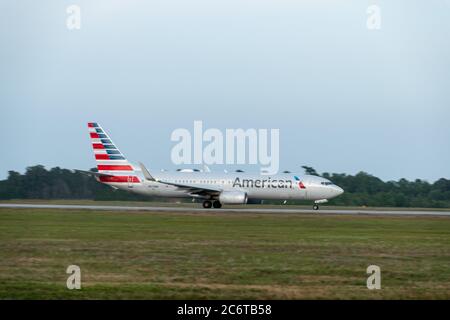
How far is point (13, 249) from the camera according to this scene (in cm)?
2566

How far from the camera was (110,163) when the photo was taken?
2542 inches

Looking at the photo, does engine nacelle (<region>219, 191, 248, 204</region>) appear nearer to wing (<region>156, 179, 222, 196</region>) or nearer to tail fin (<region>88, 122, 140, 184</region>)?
wing (<region>156, 179, 222, 196</region>)

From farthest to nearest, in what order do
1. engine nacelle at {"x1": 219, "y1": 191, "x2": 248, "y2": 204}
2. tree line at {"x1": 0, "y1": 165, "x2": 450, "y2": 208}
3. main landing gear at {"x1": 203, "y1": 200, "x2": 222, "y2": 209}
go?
tree line at {"x1": 0, "y1": 165, "x2": 450, "y2": 208}
main landing gear at {"x1": 203, "y1": 200, "x2": 222, "y2": 209}
engine nacelle at {"x1": 219, "y1": 191, "x2": 248, "y2": 204}

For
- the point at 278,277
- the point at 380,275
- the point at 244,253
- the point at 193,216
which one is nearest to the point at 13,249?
the point at 244,253

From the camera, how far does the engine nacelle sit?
59.7 metres

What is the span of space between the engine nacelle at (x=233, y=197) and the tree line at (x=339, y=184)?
2345 cm

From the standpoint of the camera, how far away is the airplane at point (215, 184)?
6122 cm

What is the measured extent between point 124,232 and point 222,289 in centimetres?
1588
